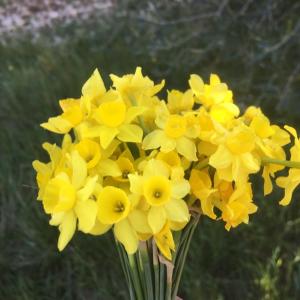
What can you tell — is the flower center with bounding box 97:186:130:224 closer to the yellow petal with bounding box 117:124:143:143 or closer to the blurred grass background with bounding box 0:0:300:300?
the yellow petal with bounding box 117:124:143:143

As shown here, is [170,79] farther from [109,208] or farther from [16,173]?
[109,208]

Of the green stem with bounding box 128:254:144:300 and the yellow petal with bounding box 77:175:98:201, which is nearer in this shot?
the yellow petal with bounding box 77:175:98:201

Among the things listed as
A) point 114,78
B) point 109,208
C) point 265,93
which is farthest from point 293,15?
point 109,208

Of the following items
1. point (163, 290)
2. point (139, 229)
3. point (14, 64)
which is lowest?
point (14, 64)

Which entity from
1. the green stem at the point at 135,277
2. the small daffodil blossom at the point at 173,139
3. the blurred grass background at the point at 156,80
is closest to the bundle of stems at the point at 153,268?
the green stem at the point at 135,277

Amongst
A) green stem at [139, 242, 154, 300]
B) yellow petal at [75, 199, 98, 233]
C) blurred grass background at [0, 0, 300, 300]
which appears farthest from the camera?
blurred grass background at [0, 0, 300, 300]

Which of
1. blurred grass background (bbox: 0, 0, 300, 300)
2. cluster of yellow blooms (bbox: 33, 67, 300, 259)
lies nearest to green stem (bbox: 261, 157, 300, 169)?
cluster of yellow blooms (bbox: 33, 67, 300, 259)

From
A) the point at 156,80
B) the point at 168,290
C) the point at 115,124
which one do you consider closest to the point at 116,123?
the point at 115,124

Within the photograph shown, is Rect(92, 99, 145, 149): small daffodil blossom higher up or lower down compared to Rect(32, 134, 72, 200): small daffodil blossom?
higher up
